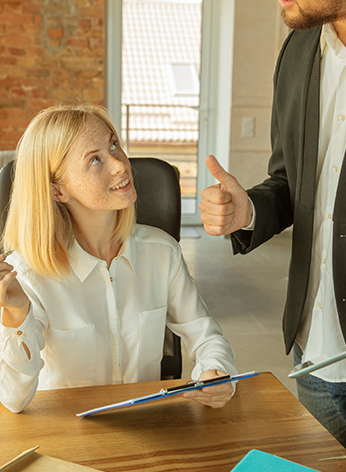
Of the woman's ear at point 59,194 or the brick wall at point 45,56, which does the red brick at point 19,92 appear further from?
the woman's ear at point 59,194

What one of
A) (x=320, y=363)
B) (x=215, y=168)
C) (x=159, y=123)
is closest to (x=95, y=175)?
(x=215, y=168)

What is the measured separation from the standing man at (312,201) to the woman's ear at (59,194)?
0.37 m

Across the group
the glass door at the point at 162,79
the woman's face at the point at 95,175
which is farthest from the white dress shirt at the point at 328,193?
the glass door at the point at 162,79

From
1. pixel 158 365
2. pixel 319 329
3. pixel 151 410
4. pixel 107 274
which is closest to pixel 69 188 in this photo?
pixel 107 274

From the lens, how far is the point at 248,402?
1.10 metres

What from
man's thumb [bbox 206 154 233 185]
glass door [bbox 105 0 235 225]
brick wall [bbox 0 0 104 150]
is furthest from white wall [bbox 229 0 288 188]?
man's thumb [bbox 206 154 233 185]

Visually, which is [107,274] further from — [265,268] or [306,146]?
[265,268]

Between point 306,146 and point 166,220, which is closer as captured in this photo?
point 306,146

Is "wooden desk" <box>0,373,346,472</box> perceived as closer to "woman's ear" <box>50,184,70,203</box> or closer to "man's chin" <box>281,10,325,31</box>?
"woman's ear" <box>50,184,70,203</box>

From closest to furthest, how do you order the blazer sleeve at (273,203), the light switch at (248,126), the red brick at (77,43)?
the blazer sleeve at (273,203)
the red brick at (77,43)
the light switch at (248,126)

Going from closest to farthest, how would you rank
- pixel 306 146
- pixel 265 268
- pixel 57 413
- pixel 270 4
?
pixel 57 413, pixel 306 146, pixel 265 268, pixel 270 4

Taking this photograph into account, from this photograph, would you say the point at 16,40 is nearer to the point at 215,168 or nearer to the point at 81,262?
the point at 81,262

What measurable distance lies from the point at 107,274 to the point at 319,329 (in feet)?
1.77

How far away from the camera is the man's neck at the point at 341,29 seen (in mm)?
1326
